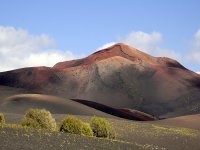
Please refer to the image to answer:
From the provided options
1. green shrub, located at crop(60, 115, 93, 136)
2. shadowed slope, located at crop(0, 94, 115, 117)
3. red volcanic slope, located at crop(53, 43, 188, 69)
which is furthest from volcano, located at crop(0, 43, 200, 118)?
green shrub, located at crop(60, 115, 93, 136)

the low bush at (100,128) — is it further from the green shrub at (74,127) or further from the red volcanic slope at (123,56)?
the red volcanic slope at (123,56)

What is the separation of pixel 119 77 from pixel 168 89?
54.7ft

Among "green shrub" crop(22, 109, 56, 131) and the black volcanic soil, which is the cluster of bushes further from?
the black volcanic soil

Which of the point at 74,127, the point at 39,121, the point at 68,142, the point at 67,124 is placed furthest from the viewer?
the point at 39,121

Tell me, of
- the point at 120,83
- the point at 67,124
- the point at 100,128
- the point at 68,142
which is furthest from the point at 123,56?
the point at 68,142

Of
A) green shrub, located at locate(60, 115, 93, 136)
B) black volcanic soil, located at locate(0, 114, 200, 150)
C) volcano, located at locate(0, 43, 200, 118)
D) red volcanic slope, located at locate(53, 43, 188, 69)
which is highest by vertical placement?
red volcanic slope, located at locate(53, 43, 188, 69)

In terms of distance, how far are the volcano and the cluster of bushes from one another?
11009 cm

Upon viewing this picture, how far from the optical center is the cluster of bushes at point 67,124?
94.4ft

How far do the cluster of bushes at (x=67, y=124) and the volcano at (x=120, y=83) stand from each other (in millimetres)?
110095

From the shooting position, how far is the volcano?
151625 mm

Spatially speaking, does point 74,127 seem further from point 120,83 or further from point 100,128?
point 120,83

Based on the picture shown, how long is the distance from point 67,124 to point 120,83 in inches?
5357

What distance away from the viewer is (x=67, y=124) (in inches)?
1139

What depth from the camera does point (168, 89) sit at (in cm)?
16025
